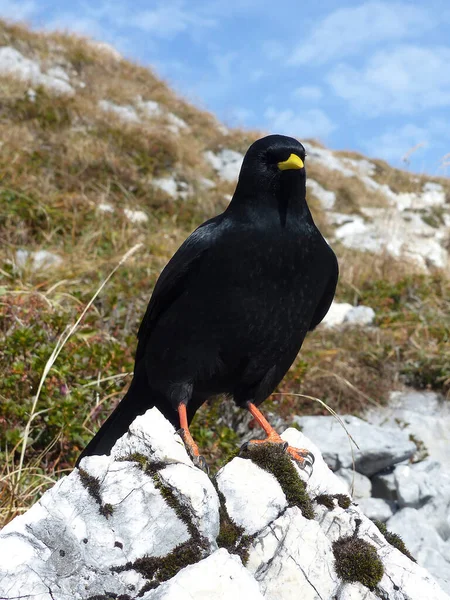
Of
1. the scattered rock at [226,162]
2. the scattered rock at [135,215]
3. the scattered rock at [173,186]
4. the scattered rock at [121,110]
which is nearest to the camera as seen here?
the scattered rock at [135,215]

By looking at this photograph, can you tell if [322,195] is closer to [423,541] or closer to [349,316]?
[349,316]

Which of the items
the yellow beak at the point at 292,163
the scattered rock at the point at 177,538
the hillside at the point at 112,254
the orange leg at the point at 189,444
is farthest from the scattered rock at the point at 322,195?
the scattered rock at the point at 177,538

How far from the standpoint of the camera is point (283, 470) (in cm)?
251

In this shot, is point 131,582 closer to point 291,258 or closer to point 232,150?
point 291,258

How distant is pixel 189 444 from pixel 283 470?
1.40 feet

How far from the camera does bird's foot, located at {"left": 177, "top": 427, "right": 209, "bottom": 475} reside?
2457 mm

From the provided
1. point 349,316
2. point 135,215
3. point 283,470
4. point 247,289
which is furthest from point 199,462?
point 135,215

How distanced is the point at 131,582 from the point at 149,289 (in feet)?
13.8

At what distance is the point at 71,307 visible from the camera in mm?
5047

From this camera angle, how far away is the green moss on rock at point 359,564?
2.18 metres

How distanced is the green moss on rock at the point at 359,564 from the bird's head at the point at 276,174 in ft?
4.87

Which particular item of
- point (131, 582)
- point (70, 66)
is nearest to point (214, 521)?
point (131, 582)

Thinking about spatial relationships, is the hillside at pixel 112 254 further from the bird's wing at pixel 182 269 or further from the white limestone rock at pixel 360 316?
the bird's wing at pixel 182 269

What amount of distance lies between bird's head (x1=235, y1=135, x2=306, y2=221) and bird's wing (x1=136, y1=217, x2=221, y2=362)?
246mm
